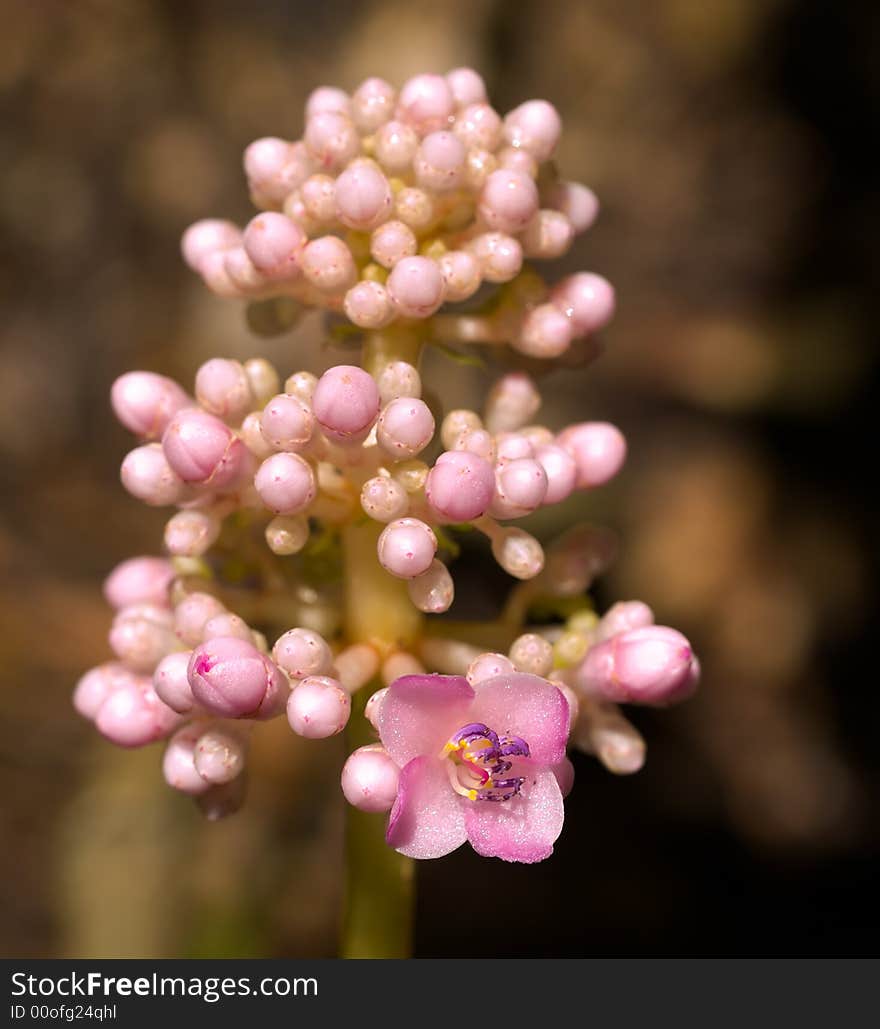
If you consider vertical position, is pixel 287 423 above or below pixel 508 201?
below

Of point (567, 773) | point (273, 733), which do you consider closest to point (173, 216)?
point (273, 733)

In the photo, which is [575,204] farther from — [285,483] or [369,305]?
[285,483]

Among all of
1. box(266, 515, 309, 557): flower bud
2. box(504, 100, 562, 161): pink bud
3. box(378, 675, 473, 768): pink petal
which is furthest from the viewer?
box(504, 100, 562, 161): pink bud

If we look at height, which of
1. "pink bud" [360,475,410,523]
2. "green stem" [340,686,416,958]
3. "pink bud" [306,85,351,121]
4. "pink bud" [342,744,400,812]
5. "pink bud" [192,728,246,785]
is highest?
"pink bud" [306,85,351,121]

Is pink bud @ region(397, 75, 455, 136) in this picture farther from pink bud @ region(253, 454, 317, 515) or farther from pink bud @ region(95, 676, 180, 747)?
pink bud @ region(95, 676, 180, 747)

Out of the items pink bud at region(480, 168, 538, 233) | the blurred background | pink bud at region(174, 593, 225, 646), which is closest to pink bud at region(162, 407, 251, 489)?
pink bud at region(174, 593, 225, 646)

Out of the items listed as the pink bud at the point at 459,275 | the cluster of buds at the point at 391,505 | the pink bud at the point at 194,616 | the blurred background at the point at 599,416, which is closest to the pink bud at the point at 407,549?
the cluster of buds at the point at 391,505

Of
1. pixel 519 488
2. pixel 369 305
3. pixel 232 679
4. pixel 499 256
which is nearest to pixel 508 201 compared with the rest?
pixel 499 256

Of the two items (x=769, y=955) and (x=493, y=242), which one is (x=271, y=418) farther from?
(x=769, y=955)
